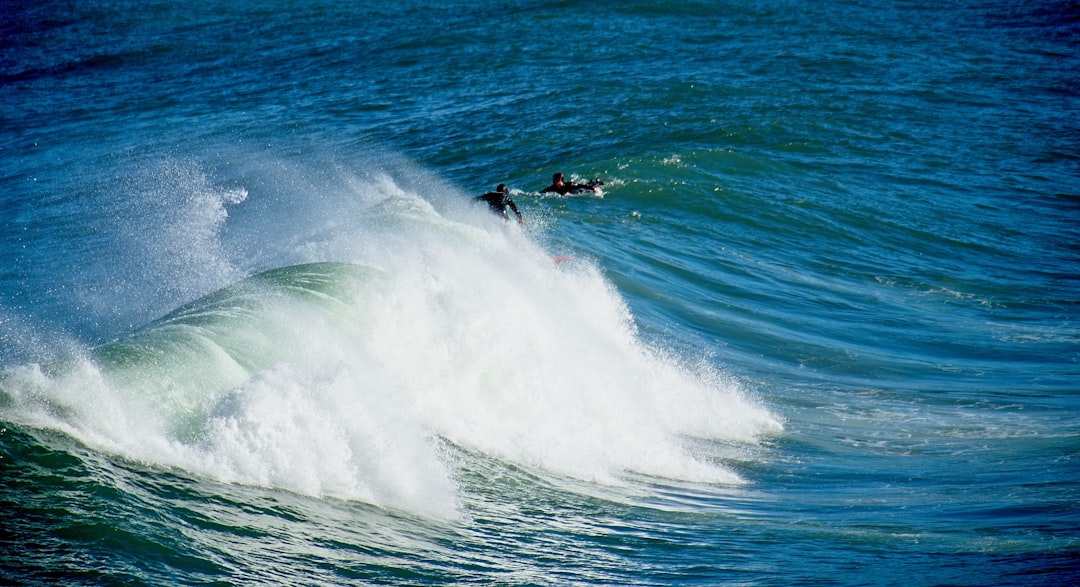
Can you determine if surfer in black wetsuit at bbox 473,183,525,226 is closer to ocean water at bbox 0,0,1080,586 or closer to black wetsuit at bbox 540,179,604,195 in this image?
ocean water at bbox 0,0,1080,586

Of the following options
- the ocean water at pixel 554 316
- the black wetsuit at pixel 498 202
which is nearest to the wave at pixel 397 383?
the ocean water at pixel 554 316

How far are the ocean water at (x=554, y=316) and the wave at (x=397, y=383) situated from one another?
0.04 metres

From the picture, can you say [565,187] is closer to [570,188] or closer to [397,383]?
[570,188]

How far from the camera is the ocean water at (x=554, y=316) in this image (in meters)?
7.78

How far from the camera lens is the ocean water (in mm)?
7781

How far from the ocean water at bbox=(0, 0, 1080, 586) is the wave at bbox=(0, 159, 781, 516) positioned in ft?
0.14

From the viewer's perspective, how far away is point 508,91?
33.6 m

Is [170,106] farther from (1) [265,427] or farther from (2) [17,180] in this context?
(1) [265,427]

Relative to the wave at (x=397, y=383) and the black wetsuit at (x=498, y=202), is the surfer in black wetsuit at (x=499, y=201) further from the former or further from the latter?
the wave at (x=397, y=383)

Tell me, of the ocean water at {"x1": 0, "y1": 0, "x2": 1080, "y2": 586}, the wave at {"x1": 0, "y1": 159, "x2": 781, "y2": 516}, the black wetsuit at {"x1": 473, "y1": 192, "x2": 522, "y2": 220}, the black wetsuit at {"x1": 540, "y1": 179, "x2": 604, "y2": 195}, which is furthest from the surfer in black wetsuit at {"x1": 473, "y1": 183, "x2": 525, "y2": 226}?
the black wetsuit at {"x1": 540, "y1": 179, "x2": 604, "y2": 195}

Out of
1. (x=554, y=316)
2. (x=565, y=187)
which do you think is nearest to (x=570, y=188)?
(x=565, y=187)

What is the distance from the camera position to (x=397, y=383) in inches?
397

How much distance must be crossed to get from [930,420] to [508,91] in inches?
909

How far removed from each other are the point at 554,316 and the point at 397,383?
4.11 m
